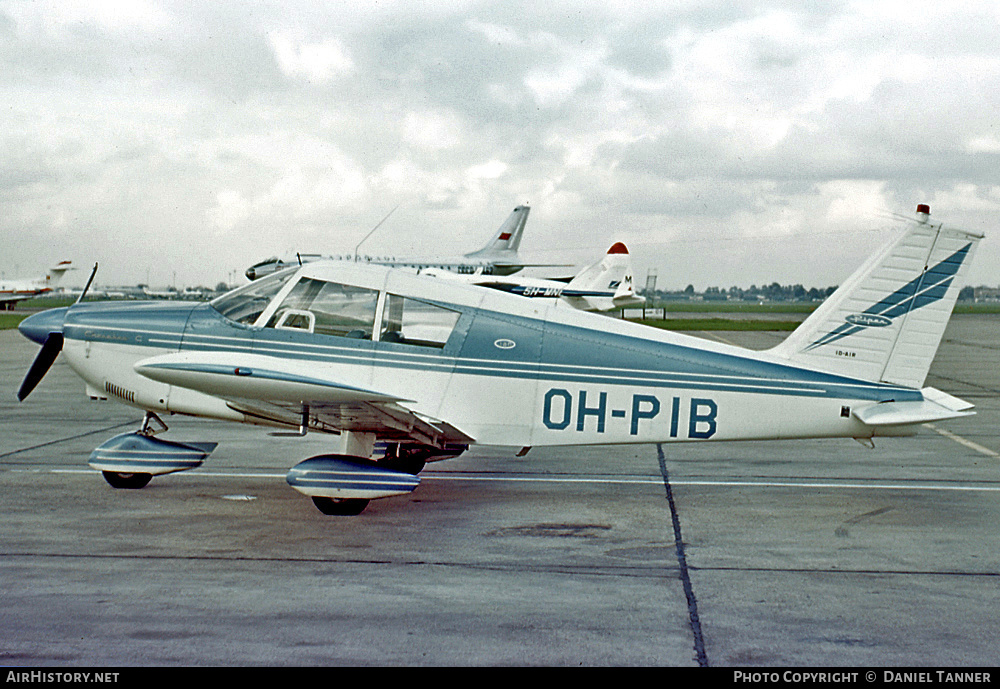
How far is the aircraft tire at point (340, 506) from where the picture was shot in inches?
300

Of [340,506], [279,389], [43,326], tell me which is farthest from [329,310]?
[43,326]

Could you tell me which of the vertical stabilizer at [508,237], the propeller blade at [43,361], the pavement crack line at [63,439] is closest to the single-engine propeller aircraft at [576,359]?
the propeller blade at [43,361]

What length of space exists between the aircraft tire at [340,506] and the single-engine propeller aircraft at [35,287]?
250 ft

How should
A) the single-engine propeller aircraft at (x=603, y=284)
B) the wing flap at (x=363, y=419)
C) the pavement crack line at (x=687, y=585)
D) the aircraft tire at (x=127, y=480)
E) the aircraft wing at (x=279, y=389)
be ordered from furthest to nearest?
the single-engine propeller aircraft at (x=603, y=284) → the aircraft tire at (x=127, y=480) → the wing flap at (x=363, y=419) → the aircraft wing at (x=279, y=389) → the pavement crack line at (x=687, y=585)

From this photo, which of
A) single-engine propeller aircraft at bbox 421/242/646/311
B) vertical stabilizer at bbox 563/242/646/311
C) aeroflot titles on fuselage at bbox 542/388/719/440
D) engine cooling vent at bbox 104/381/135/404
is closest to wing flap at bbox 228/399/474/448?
aeroflot titles on fuselage at bbox 542/388/719/440

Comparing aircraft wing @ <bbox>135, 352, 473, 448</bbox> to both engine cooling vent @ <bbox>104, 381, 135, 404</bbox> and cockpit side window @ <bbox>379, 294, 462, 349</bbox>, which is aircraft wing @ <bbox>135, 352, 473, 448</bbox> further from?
engine cooling vent @ <bbox>104, 381, 135, 404</bbox>

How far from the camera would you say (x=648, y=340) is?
7.94 meters

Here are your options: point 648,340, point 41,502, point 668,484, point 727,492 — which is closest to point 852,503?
point 727,492

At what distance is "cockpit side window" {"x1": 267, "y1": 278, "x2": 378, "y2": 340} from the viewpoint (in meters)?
7.83

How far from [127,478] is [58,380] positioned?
43.3ft

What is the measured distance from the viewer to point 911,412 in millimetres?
7523

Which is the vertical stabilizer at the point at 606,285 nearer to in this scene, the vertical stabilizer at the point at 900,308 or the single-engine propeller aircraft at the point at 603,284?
the single-engine propeller aircraft at the point at 603,284

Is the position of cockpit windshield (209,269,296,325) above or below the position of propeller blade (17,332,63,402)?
above

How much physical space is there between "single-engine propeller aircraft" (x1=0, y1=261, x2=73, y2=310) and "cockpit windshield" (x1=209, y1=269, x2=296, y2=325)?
75105 mm
